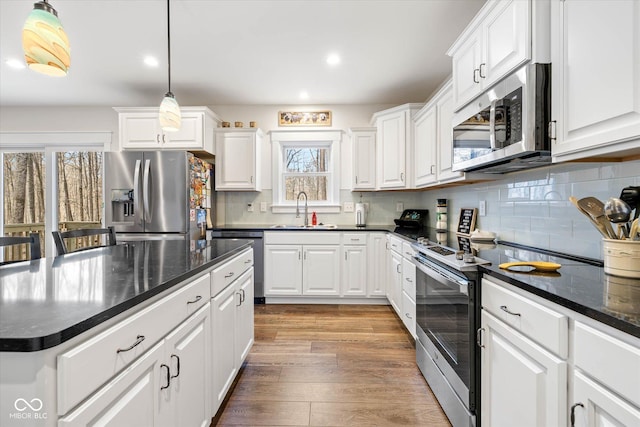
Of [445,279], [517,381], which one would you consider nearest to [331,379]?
[445,279]

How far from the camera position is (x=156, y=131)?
12.3ft

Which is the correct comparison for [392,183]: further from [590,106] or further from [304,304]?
[590,106]

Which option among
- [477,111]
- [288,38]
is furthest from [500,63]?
[288,38]

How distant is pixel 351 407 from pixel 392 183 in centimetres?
247

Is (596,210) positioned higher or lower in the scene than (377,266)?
higher

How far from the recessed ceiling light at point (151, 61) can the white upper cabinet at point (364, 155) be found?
2.24 m

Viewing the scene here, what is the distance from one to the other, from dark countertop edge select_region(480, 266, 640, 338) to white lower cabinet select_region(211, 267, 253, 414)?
134 centimetres

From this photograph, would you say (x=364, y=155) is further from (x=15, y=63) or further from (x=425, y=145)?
(x=15, y=63)

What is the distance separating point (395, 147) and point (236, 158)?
1974 millimetres

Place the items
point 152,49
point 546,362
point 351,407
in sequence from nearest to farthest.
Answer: point 546,362, point 351,407, point 152,49

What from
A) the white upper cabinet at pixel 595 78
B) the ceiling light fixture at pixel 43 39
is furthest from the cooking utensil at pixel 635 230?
the ceiling light fixture at pixel 43 39

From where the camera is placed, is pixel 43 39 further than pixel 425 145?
No

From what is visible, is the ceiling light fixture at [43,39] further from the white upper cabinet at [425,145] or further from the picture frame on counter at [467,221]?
the picture frame on counter at [467,221]

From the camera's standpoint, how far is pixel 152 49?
2.86m
